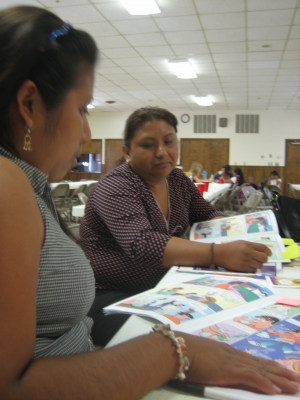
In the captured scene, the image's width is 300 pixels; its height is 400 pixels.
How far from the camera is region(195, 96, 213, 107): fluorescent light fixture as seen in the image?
1051 centimetres

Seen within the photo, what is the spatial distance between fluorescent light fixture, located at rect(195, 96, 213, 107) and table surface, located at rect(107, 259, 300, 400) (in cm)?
959

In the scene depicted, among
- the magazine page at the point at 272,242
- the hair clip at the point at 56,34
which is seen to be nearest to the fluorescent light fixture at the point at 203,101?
the magazine page at the point at 272,242

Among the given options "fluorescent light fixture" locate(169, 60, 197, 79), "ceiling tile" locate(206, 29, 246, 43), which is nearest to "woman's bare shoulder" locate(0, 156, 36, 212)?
"ceiling tile" locate(206, 29, 246, 43)

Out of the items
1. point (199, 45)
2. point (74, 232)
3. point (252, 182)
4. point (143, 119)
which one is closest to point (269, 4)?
point (199, 45)

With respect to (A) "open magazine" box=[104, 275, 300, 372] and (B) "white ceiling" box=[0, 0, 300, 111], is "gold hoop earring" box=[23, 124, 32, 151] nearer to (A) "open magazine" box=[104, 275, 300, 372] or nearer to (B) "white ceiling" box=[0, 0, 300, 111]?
(A) "open magazine" box=[104, 275, 300, 372]

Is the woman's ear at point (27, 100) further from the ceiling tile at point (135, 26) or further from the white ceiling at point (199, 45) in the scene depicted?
the ceiling tile at point (135, 26)

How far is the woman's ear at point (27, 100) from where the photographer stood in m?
0.64

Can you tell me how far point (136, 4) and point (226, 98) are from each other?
6.26 metres

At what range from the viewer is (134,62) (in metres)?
7.19

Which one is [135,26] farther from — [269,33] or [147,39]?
[269,33]

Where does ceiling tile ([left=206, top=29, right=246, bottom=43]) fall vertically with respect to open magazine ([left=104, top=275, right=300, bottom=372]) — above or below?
above

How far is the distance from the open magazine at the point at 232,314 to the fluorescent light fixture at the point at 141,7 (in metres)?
4.45

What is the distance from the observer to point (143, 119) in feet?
5.37

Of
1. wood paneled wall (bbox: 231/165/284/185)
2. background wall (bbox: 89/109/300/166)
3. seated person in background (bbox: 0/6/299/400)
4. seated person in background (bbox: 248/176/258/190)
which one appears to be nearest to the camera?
seated person in background (bbox: 0/6/299/400)
